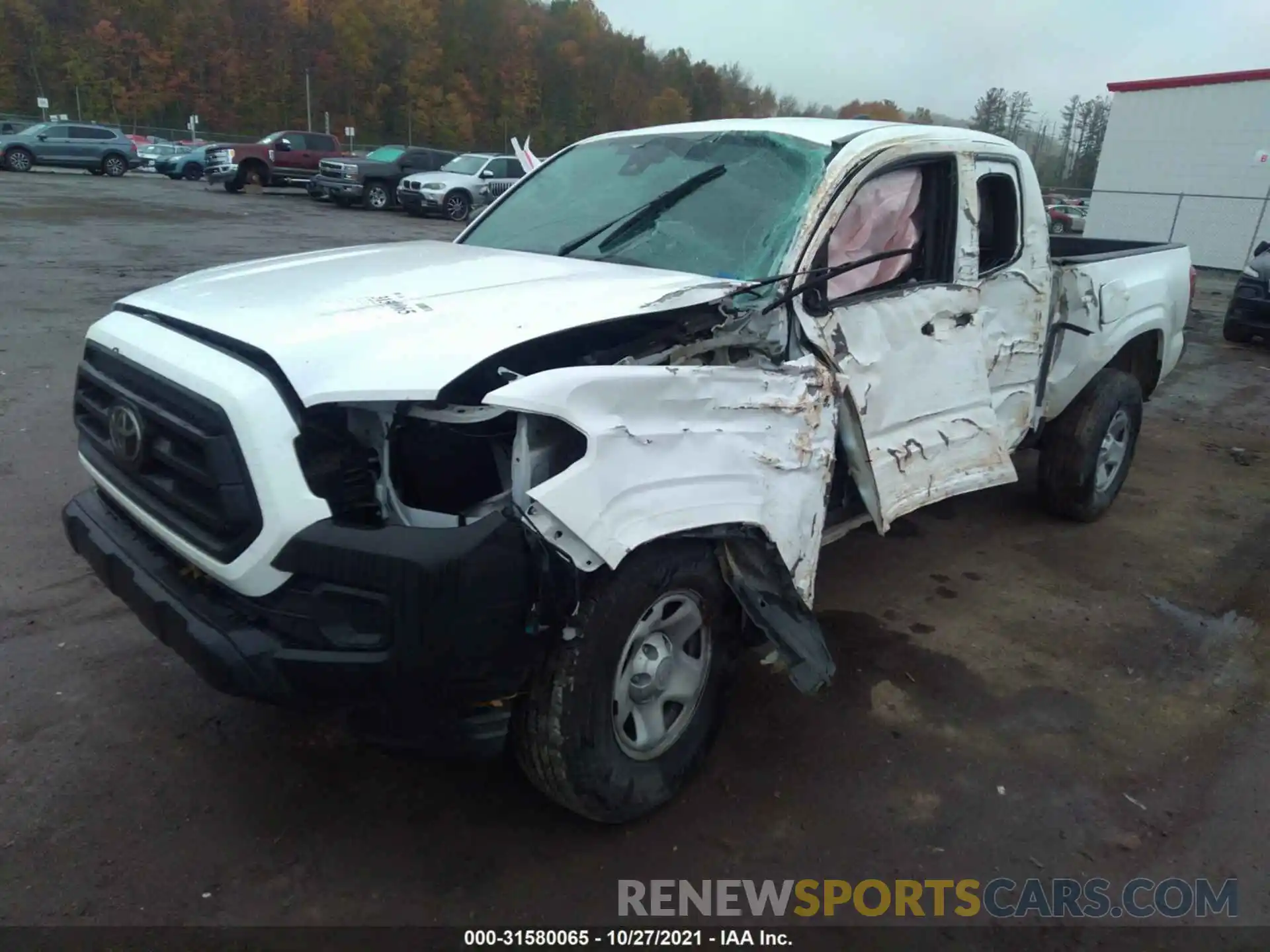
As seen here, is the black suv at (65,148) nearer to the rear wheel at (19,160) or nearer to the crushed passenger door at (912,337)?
the rear wheel at (19,160)

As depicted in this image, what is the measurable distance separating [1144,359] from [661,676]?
4569 millimetres

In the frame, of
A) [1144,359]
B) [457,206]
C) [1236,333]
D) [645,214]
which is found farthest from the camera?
[457,206]

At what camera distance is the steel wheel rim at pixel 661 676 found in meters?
2.59

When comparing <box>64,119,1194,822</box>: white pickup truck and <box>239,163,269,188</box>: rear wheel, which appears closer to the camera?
<box>64,119,1194,822</box>: white pickup truck

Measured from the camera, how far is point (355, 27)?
73062 mm

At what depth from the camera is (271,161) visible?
27703 millimetres

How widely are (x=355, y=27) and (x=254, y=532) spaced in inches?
3256

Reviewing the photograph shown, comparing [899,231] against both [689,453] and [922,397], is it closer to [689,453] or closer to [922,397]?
[922,397]

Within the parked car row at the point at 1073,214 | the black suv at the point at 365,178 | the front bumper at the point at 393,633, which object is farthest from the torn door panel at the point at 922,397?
the black suv at the point at 365,178

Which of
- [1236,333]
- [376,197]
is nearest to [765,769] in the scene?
[1236,333]

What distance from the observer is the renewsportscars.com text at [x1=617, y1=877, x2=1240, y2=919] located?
2492 millimetres

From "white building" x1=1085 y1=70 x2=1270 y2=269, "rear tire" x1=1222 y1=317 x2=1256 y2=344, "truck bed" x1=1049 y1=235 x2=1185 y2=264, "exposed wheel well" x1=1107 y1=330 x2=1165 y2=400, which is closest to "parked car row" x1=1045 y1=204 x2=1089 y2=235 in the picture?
"white building" x1=1085 y1=70 x2=1270 y2=269

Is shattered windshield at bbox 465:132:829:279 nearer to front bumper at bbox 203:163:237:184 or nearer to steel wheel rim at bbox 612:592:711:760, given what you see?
steel wheel rim at bbox 612:592:711:760

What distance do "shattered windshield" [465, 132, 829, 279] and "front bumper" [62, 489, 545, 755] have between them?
1552 millimetres
